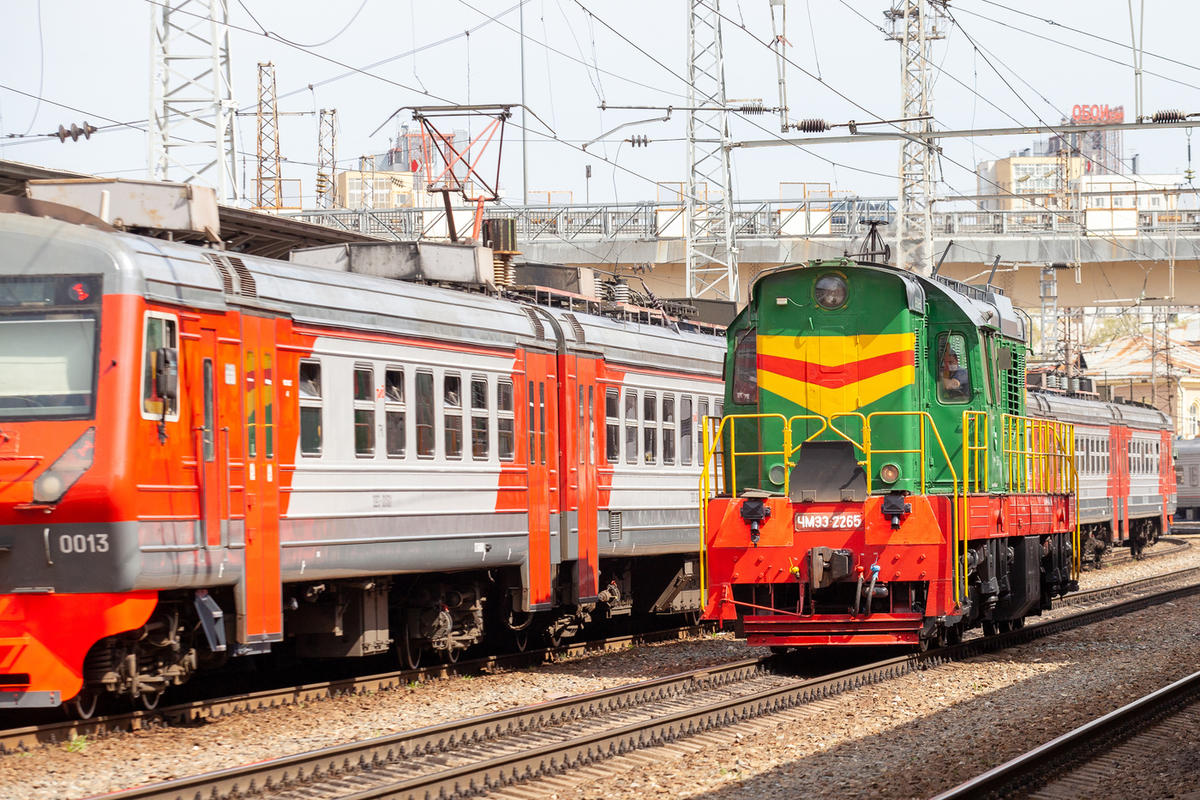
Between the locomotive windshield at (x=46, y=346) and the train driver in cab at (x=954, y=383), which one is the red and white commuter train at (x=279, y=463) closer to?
the locomotive windshield at (x=46, y=346)

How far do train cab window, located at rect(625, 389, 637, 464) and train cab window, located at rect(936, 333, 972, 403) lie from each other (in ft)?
13.7

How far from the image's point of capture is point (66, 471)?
11.1 meters

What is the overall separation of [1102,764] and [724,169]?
958 inches

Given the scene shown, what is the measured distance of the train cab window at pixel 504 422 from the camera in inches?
638

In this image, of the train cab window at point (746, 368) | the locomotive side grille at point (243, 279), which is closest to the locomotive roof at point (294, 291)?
the locomotive side grille at point (243, 279)

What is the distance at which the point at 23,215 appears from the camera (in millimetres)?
11633

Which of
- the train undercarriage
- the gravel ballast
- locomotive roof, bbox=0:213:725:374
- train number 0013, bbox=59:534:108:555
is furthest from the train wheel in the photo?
locomotive roof, bbox=0:213:725:374

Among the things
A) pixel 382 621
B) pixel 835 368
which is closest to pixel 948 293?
pixel 835 368

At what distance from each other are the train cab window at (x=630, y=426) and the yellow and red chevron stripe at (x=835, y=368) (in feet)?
9.85

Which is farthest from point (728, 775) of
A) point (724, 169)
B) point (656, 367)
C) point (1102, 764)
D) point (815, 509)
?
point (724, 169)

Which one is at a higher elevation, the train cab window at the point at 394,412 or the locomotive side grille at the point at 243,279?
the locomotive side grille at the point at 243,279

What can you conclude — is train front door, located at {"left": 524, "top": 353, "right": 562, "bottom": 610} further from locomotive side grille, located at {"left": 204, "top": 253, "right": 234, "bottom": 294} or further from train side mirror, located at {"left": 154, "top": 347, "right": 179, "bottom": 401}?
train side mirror, located at {"left": 154, "top": 347, "right": 179, "bottom": 401}

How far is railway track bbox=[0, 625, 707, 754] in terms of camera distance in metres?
11.0

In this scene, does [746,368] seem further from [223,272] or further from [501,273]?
[223,272]
